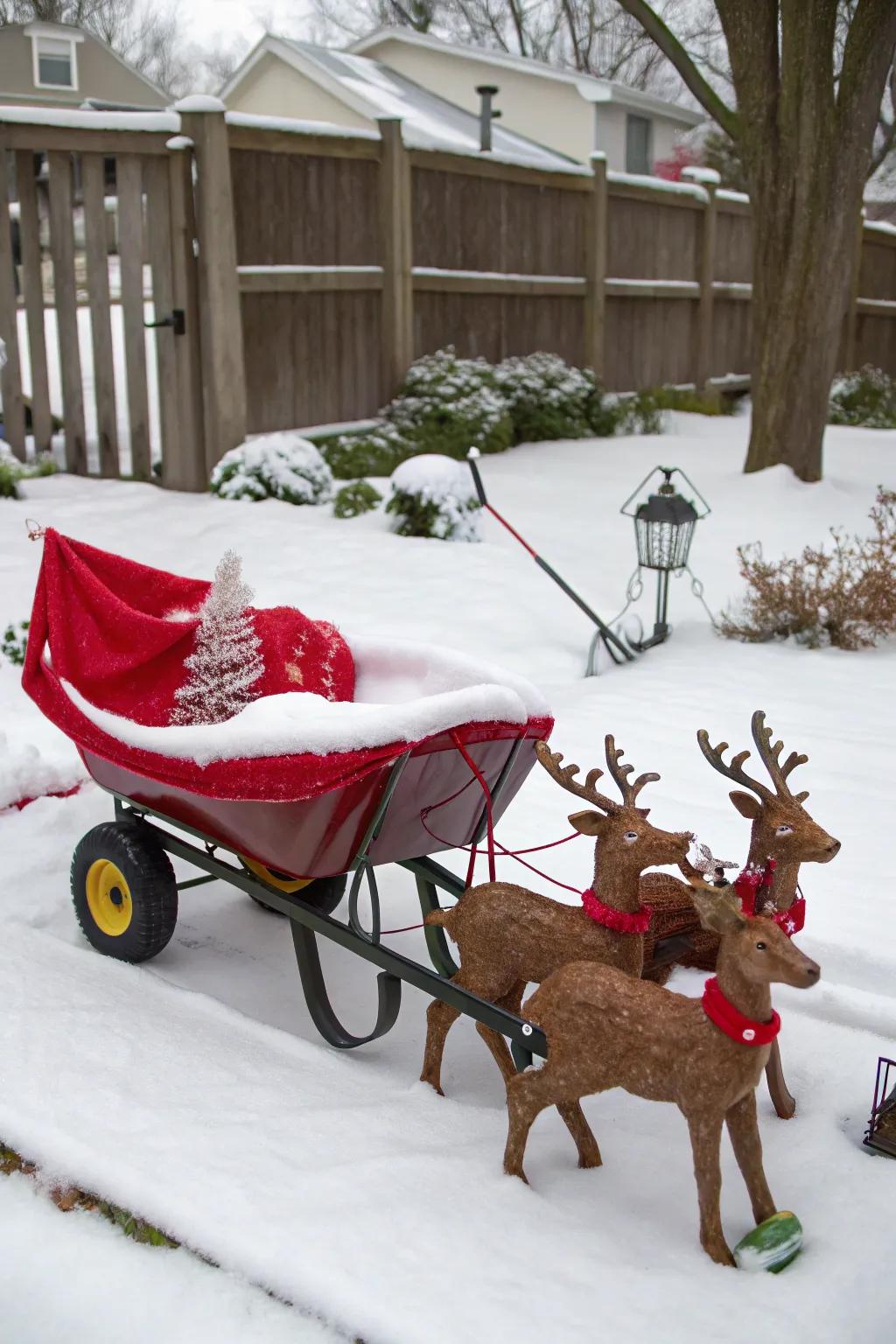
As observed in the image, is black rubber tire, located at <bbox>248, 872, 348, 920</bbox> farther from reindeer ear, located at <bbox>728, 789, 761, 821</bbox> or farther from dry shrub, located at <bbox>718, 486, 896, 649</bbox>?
dry shrub, located at <bbox>718, 486, 896, 649</bbox>

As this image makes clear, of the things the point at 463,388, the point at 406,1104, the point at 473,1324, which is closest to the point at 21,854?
the point at 406,1104

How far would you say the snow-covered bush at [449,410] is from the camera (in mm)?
9312

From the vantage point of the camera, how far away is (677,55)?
29.7ft

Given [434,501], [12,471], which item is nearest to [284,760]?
[434,501]

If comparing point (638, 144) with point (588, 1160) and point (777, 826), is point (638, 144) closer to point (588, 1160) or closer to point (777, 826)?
point (777, 826)

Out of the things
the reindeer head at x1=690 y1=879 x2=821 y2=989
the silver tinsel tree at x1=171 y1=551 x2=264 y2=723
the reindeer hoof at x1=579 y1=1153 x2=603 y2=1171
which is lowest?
the reindeer hoof at x1=579 y1=1153 x2=603 y2=1171

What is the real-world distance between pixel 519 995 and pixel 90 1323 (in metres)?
1.10

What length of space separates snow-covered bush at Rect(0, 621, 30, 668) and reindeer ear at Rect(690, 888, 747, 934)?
351 centimetres

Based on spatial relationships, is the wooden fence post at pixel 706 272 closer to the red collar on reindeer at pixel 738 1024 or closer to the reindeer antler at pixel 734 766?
the reindeer antler at pixel 734 766

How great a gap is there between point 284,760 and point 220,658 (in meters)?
0.61

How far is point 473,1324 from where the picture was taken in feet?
6.55

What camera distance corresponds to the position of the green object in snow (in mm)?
2158

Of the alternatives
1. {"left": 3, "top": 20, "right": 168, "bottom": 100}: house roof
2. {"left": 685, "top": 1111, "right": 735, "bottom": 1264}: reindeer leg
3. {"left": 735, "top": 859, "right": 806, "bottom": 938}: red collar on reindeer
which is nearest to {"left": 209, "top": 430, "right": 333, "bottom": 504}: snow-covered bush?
{"left": 735, "top": 859, "right": 806, "bottom": 938}: red collar on reindeer

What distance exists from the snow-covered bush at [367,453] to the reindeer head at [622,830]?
6291 mm
